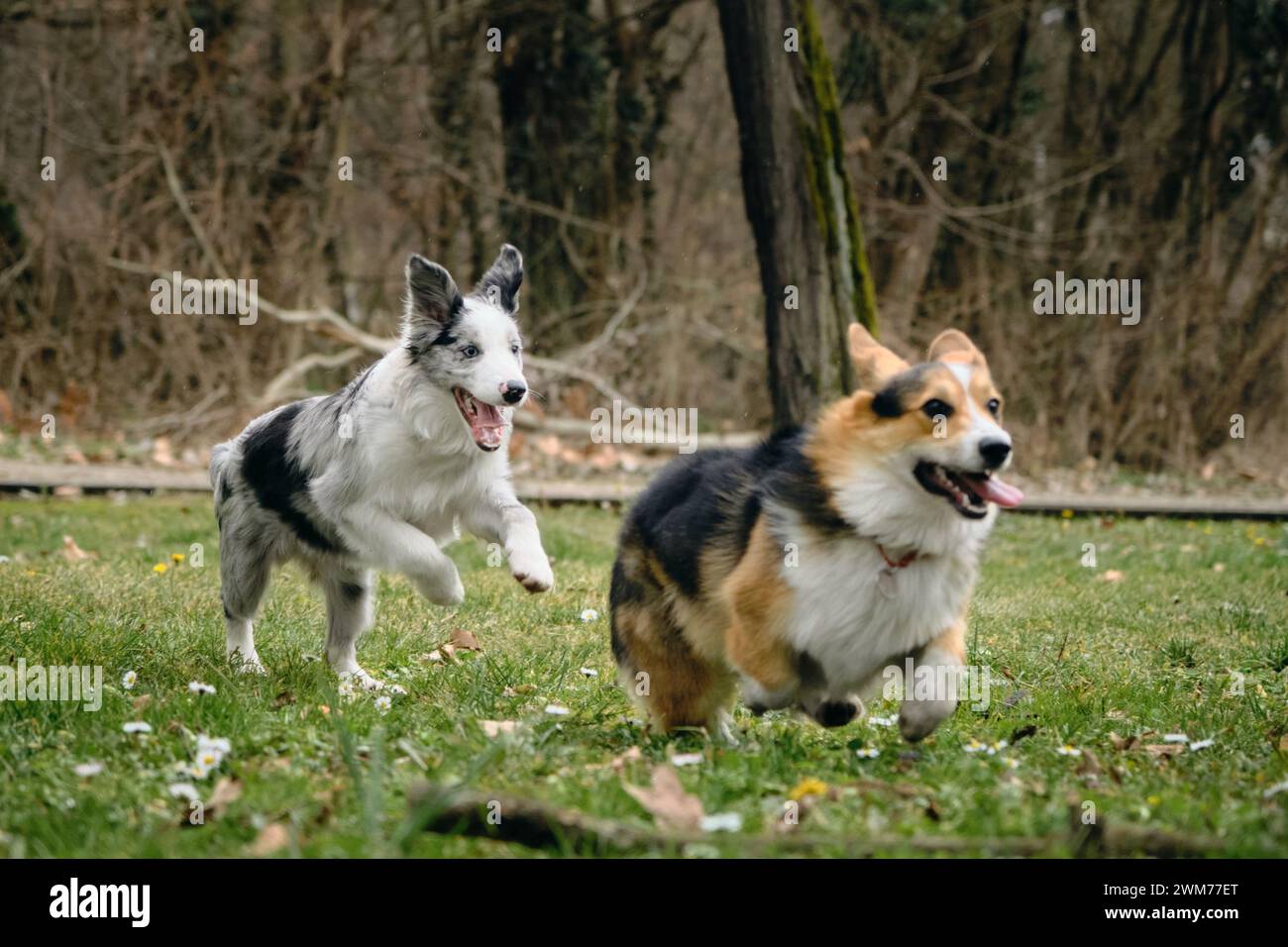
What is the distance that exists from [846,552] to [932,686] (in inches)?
18.6

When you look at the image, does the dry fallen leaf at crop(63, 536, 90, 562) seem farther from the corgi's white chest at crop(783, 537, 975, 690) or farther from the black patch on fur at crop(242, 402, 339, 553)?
the corgi's white chest at crop(783, 537, 975, 690)

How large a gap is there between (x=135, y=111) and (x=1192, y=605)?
12482 mm

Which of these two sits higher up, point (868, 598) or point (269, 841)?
point (868, 598)

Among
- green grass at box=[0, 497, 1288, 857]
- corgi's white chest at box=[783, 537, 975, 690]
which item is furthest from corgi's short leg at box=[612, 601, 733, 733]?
corgi's white chest at box=[783, 537, 975, 690]

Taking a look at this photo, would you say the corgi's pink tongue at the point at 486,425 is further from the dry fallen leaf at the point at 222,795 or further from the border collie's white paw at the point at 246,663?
the dry fallen leaf at the point at 222,795

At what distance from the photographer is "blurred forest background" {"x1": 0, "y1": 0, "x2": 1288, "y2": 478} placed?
14953 mm

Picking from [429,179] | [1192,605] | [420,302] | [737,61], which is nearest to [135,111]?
[429,179]

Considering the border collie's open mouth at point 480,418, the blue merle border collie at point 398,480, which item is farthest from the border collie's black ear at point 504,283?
the border collie's open mouth at point 480,418

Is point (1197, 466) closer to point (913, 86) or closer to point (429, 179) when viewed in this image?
point (913, 86)

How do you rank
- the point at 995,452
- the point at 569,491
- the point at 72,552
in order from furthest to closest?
the point at 569,491, the point at 72,552, the point at 995,452

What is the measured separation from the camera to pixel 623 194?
52.6ft

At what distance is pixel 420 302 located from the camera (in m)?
5.52

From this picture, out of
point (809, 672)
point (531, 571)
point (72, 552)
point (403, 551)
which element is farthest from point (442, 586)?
point (72, 552)

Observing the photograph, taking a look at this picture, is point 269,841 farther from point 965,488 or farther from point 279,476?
point 279,476
